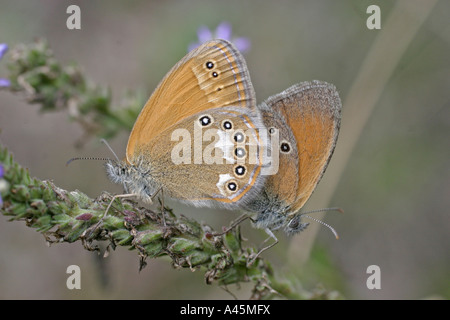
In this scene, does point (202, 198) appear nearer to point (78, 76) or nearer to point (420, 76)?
point (78, 76)

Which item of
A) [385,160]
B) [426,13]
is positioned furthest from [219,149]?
[426,13]

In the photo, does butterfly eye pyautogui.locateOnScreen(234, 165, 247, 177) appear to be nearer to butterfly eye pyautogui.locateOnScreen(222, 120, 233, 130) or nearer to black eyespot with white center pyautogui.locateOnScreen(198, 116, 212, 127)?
butterfly eye pyautogui.locateOnScreen(222, 120, 233, 130)

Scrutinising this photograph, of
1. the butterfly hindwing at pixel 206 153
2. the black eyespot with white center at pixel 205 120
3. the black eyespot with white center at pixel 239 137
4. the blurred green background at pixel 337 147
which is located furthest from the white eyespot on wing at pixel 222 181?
the blurred green background at pixel 337 147

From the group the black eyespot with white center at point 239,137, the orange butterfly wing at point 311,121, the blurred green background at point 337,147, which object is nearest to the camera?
the orange butterfly wing at point 311,121

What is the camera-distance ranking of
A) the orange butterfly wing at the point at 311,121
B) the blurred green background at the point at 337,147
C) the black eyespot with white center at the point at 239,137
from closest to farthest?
1. the orange butterfly wing at the point at 311,121
2. the black eyespot with white center at the point at 239,137
3. the blurred green background at the point at 337,147

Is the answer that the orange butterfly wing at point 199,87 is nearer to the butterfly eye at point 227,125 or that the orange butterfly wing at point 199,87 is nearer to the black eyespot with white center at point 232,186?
the butterfly eye at point 227,125
